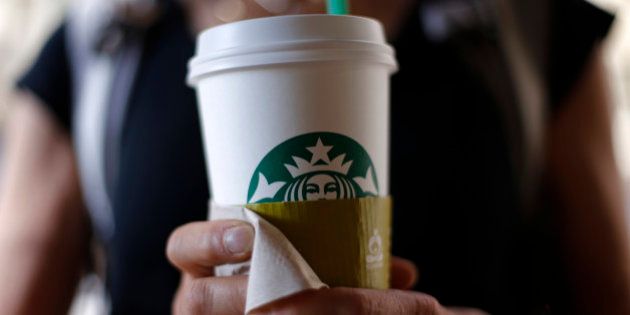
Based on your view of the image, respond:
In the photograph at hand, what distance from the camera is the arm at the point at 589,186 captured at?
0.76 m

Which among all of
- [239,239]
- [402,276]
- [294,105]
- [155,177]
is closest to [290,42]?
[294,105]

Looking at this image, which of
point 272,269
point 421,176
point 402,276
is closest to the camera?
point 272,269

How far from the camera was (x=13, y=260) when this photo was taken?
793 millimetres

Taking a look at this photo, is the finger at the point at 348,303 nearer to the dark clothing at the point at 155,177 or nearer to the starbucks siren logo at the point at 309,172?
the starbucks siren logo at the point at 309,172

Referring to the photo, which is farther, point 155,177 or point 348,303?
point 155,177

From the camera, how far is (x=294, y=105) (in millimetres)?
441

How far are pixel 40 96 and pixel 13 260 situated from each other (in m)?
0.24

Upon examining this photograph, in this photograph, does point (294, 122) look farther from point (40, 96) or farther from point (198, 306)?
point (40, 96)

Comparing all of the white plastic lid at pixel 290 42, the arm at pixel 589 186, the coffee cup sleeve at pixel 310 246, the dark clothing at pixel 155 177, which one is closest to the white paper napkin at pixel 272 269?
the coffee cup sleeve at pixel 310 246

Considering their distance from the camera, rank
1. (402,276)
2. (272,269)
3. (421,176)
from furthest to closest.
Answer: (421,176)
(402,276)
(272,269)

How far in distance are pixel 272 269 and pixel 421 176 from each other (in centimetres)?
40

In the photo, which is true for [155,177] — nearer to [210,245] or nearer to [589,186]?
[210,245]

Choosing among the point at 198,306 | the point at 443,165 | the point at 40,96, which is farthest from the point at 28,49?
the point at 198,306

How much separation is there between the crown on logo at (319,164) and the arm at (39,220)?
1.75 ft
